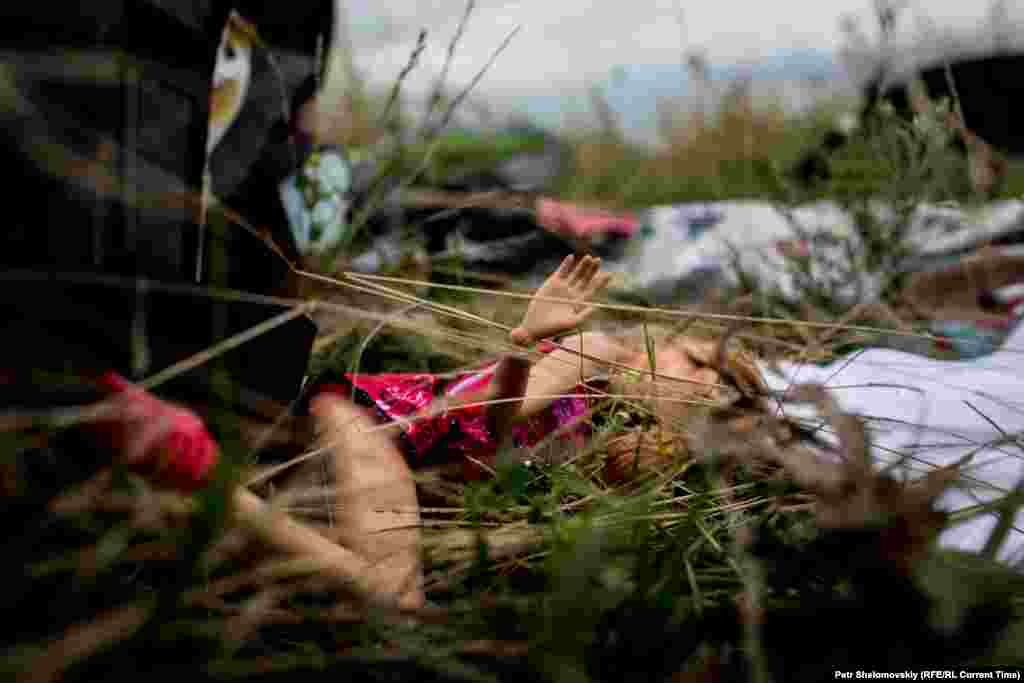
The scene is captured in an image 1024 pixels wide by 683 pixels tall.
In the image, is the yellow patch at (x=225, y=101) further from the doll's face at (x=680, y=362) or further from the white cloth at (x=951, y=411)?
the white cloth at (x=951, y=411)

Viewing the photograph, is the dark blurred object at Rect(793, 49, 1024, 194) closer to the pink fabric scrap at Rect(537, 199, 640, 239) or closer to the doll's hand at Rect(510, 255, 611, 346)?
the pink fabric scrap at Rect(537, 199, 640, 239)

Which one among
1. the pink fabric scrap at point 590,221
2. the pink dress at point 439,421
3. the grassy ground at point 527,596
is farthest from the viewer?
the pink fabric scrap at point 590,221

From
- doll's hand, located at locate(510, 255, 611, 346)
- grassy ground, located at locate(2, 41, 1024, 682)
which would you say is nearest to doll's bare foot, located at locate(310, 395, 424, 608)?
grassy ground, located at locate(2, 41, 1024, 682)

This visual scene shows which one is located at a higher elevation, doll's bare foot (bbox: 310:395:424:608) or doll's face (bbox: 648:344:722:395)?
doll's face (bbox: 648:344:722:395)

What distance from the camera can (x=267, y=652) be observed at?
2.10 feet

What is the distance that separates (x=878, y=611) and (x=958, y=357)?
1.13 meters

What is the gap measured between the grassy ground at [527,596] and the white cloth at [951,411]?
0.22m

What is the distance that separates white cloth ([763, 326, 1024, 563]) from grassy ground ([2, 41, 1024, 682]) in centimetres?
22

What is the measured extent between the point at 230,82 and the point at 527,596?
125 cm

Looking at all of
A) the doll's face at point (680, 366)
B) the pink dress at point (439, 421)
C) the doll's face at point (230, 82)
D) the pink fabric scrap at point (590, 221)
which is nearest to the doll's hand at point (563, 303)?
the pink dress at point (439, 421)

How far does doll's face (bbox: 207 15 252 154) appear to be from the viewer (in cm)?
143

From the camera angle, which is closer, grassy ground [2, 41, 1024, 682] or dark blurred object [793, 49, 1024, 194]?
grassy ground [2, 41, 1024, 682]

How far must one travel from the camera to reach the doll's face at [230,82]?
1435mm

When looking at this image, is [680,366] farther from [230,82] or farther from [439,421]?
[230,82]
